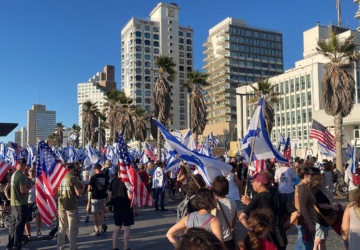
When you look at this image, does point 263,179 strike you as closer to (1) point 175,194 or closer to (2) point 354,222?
(2) point 354,222

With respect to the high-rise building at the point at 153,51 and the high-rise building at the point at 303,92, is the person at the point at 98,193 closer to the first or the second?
the high-rise building at the point at 303,92

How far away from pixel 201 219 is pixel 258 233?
69cm

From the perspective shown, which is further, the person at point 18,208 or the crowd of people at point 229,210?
the person at point 18,208

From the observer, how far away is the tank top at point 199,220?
4160 millimetres

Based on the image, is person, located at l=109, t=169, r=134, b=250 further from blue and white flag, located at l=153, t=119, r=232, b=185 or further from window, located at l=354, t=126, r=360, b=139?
window, located at l=354, t=126, r=360, b=139

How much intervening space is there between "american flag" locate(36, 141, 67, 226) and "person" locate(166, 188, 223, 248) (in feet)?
16.6

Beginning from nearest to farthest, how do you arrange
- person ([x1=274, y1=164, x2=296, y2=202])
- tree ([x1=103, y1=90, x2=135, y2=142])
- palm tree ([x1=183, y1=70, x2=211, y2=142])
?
person ([x1=274, y1=164, x2=296, y2=202])
palm tree ([x1=183, y1=70, x2=211, y2=142])
tree ([x1=103, y1=90, x2=135, y2=142])

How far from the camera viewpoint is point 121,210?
27.3 ft

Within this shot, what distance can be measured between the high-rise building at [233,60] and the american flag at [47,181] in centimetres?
9255

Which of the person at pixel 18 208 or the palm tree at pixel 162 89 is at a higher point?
the palm tree at pixel 162 89

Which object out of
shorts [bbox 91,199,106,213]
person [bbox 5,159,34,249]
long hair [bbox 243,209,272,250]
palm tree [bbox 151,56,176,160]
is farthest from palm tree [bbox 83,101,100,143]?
long hair [bbox 243,209,272,250]

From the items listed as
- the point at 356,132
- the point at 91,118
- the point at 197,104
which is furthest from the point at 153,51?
the point at 197,104

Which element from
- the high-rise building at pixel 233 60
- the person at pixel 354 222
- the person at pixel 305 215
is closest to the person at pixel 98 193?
the person at pixel 305 215

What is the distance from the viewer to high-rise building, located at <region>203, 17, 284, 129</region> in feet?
344
